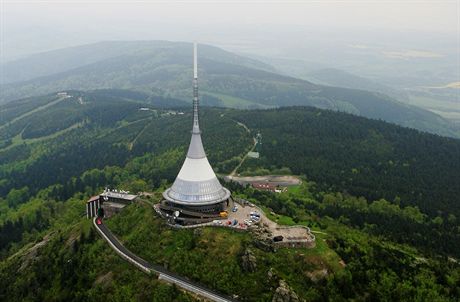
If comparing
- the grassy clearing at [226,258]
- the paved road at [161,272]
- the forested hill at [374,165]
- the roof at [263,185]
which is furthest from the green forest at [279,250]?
the roof at [263,185]

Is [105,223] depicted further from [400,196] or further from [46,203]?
[400,196]

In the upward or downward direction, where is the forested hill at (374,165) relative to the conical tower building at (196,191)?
downward

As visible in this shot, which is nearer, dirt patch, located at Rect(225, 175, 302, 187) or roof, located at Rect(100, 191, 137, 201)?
roof, located at Rect(100, 191, 137, 201)

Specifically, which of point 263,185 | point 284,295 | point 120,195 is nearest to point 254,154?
point 263,185

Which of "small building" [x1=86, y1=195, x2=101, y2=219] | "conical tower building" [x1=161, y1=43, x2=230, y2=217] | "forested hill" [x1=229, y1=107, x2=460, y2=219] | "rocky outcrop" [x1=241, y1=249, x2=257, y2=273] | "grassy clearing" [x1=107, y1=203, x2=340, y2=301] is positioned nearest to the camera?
"grassy clearing" [x1=107, y1=203, x2=340, y2=301]

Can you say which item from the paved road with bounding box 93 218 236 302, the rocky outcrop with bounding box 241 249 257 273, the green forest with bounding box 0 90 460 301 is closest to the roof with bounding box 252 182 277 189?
the green forest with bounding box 0 90 460 301

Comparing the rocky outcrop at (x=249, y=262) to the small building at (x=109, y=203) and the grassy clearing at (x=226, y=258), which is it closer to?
the grassy clearing at (x=226, y=258)

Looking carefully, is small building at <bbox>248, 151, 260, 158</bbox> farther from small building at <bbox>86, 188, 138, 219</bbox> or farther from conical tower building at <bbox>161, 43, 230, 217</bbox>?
conical tower building at <bbox>161, 43, 230, 217</bbox>
